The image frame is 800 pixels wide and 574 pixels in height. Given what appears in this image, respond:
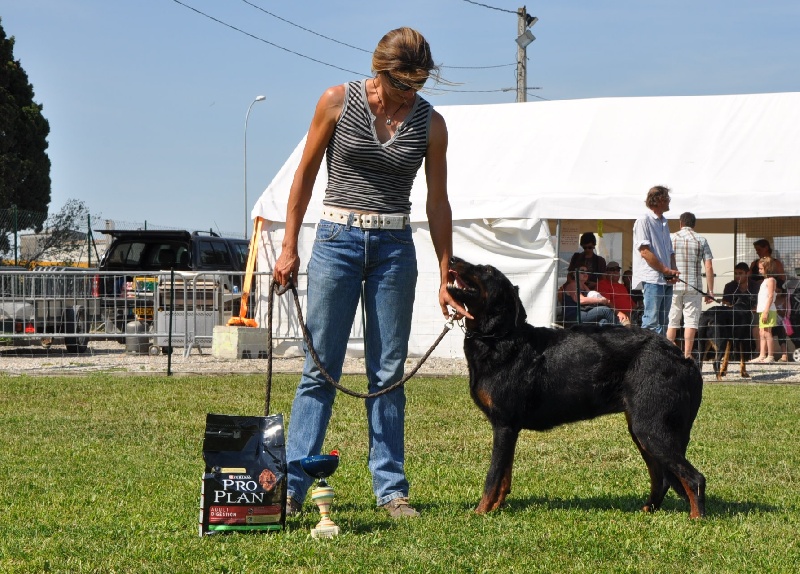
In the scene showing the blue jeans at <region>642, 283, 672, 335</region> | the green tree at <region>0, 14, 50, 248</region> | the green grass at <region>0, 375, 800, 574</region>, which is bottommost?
the green grass at <region>0, 375, 800, 574</region>

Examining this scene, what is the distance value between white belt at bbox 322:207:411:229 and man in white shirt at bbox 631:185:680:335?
21.3 feet

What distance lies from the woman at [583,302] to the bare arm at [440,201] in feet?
25.5

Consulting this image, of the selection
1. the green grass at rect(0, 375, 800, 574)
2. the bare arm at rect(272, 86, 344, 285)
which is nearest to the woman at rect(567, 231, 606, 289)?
the green grass at rect(0, 375, 800, 574)

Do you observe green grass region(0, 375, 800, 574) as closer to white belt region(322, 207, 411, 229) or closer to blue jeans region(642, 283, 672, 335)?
white belt region(322, 207, 411, 229)

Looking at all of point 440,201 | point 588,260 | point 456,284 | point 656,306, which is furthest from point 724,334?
point 440,201

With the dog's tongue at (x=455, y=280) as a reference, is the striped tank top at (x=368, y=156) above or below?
above

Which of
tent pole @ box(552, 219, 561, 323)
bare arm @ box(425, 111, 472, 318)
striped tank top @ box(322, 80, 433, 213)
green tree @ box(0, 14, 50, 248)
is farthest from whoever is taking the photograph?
green tree @ box(0, 14, 50, 248)

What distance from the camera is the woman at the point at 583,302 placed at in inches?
495

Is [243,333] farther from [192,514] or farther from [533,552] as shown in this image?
[533,552]

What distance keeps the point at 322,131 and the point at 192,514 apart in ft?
6.03

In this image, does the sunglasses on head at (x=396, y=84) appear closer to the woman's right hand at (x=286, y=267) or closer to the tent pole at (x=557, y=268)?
the woman's right hand at (x=286, y=267)

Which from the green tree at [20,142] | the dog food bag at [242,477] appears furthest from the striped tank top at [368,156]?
the green tree at [20,142]

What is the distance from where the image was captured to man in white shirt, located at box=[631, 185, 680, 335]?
1048 cm

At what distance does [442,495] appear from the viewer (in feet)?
17.1
